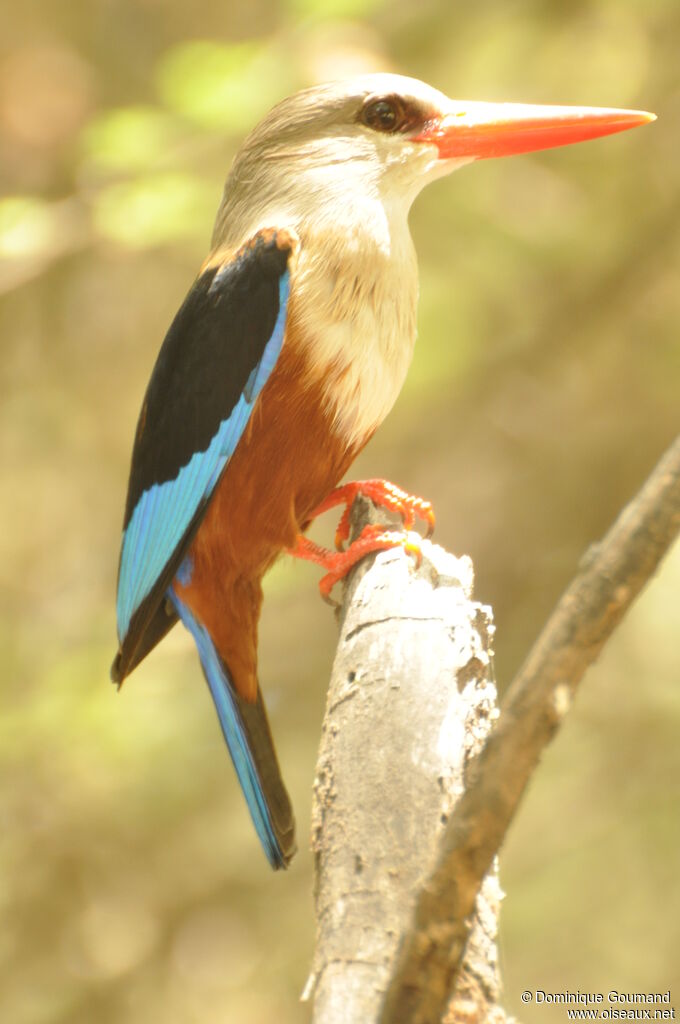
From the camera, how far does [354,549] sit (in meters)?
2.38

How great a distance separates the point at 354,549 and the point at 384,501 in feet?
0.99

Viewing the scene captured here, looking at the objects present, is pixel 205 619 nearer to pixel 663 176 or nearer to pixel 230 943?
pixel 230 943

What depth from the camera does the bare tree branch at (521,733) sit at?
48.0 inches

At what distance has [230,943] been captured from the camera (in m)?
4.48

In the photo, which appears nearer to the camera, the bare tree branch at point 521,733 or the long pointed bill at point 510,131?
the bare tree branch at point 521,733

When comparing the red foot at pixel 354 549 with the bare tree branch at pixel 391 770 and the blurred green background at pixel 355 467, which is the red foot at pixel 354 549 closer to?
the bare tree branch at pixel 391 770

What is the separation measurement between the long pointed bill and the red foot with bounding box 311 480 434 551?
83 centimetres

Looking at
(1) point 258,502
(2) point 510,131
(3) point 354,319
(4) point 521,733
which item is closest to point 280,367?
(3) point 354,319

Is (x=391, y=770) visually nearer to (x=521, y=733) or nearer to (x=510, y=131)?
(x=521, y=733)

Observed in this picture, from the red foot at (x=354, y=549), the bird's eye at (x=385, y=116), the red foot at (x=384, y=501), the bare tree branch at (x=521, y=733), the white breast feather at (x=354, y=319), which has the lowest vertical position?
the bare tree branch at (x=521, y=733)

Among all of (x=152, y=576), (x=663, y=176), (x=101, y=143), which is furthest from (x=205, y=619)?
(x=663, y=176)

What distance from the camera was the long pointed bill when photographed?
111 inches

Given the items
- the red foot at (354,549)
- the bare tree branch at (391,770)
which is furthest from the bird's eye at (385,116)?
the bare tree branch at (391,770)

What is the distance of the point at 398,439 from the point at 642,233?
4.30 ft
